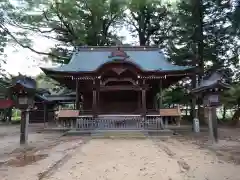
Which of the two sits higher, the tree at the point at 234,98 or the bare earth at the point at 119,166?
the tree at the point at 234,98

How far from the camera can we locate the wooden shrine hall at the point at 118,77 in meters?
16.7

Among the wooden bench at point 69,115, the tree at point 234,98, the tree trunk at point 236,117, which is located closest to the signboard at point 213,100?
the tree at point 234,98

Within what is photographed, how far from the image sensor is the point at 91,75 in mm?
16781

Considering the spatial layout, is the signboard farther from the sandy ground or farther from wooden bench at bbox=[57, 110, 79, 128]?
wooden bench at bbox=[57, 110, 79, 128]

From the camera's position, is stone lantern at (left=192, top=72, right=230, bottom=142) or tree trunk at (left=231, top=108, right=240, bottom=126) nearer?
stone lantern at (left=192, top=72, right=230, bottom=142)

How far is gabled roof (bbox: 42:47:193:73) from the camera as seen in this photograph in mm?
17344

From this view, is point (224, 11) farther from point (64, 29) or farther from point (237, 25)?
point (64, 29)

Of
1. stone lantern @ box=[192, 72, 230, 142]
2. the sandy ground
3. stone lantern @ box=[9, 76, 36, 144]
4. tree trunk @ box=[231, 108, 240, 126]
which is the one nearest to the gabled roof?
stone lantern @ box=[9, 76, 36, 144]

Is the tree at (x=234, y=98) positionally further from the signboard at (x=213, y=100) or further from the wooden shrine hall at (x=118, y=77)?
the signboard at (x=213, y=100)

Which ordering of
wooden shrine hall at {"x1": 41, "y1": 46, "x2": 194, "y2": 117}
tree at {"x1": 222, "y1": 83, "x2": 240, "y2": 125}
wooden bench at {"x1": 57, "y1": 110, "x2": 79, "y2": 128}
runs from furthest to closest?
tree at {"x1": 222, "y1": 83, "x2": 240, "y2": 125} → wooden shrine hall at {"x1": 41, "y1": 46, "x2": 194, "y2": 117} → wooden bench at {"x1": 57, "y1": 110, "x2": 79, "y2": 128}

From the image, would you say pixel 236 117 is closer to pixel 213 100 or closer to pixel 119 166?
pixel 213 100

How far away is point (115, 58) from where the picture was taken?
16531 millimetres

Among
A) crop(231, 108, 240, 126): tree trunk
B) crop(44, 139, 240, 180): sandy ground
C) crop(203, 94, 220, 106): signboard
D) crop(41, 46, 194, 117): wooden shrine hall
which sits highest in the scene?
crop(41, 46, 194, 117): wooden shrine hall

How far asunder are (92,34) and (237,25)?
15.8m
